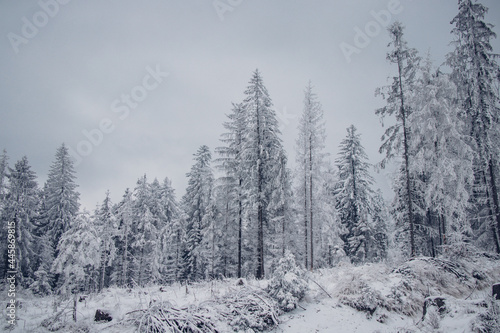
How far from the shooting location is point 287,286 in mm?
8094

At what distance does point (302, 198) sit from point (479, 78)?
15301mm

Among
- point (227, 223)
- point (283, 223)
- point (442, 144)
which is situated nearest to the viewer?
point (442, 144)

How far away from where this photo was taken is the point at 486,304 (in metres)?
5.83

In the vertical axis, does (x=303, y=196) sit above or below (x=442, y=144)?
below

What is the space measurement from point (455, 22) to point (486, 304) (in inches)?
765

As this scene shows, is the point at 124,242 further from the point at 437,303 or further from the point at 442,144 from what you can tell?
the point at 442,144

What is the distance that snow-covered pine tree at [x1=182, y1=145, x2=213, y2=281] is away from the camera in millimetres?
28609

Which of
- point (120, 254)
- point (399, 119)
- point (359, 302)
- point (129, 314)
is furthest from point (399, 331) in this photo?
point (120, 254)

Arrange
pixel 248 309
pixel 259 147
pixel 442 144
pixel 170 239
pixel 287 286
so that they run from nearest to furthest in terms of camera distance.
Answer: pixel 248 309
pixel 287 286
pixel 442 144
pixel 259 147
pixel 170 239

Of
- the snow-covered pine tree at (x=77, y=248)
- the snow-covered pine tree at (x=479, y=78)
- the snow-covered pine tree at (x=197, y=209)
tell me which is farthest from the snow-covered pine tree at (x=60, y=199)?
the snow-covered pine tree at (x=479, y=78)

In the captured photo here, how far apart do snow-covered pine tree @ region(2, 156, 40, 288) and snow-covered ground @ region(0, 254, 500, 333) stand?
60.9 feet

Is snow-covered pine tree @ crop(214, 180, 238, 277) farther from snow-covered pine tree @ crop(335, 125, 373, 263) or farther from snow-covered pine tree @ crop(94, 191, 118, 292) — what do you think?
snow-covered pine tree @ crop(335, 125, 373, 263)

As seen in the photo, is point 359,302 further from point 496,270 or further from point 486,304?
point 496,270

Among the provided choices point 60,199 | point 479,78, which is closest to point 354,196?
point 479,78
